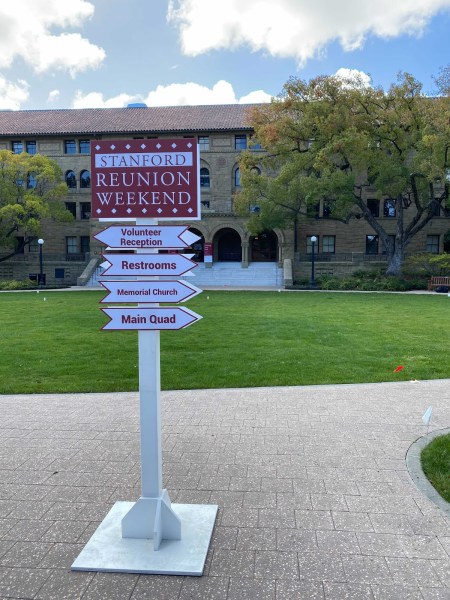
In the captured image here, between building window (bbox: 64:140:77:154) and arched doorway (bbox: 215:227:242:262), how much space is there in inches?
618

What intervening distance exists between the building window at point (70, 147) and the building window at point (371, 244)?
1104 inches

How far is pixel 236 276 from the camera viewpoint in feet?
127

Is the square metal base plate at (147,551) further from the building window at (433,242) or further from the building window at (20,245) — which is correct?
the building window at (433,242)

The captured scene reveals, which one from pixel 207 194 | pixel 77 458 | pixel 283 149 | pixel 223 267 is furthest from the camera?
pixel 207 194

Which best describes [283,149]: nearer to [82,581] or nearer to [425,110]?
[425,110]

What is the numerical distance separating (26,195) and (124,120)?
1342 cm

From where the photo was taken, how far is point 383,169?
3158 cm

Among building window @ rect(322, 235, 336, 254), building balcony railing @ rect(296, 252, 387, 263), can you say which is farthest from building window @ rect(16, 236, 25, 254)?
building window @ rect(322, 235, 336, 254)

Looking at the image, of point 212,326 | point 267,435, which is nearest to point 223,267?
point 212,326

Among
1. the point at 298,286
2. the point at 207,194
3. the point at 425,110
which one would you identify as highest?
the point at 425,110

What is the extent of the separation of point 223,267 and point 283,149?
1148 centimetres

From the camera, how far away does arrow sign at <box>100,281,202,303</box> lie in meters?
3.53

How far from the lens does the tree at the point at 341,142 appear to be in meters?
30.7

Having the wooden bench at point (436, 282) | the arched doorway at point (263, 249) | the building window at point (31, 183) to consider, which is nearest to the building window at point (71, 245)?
the building window at point (31, 183)
